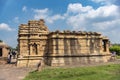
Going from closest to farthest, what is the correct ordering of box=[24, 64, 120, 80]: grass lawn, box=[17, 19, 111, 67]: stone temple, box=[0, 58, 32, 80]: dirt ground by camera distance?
box=[24, 64, 120, 80]: grass lawn
box=[0, 58, 32, 80]: dirt ground
box=[17, 19, 111, 67]: stone temple

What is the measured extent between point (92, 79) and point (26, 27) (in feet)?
40.9

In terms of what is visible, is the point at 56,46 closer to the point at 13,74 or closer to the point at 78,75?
the point at 13,74

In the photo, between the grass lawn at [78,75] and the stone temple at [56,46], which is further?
the stone temple at [56,46]

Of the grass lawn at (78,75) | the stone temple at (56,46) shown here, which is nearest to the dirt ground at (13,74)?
the grass lawn at (78,75)

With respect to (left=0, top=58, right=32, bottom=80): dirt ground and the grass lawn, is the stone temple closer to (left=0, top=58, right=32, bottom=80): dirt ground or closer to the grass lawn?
(left=0, top=58, right=32, bottom=80): dirt ground

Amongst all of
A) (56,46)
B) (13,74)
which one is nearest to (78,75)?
(13,74)

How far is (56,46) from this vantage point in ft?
77.0

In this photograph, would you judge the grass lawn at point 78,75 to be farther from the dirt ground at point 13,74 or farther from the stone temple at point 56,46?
the stone temple at point 56,46

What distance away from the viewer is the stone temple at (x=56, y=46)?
23.6m

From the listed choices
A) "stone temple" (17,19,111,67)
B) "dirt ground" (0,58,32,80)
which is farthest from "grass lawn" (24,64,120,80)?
"stone temple" (17,19,111,67)

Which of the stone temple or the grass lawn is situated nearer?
the grass lawn

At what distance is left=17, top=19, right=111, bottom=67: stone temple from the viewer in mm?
23562

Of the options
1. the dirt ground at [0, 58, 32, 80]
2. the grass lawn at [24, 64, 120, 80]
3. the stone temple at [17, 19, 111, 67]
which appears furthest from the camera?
the stone temple at [17, 19, 111, 67]

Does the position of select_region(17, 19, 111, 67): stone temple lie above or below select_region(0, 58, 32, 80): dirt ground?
above
